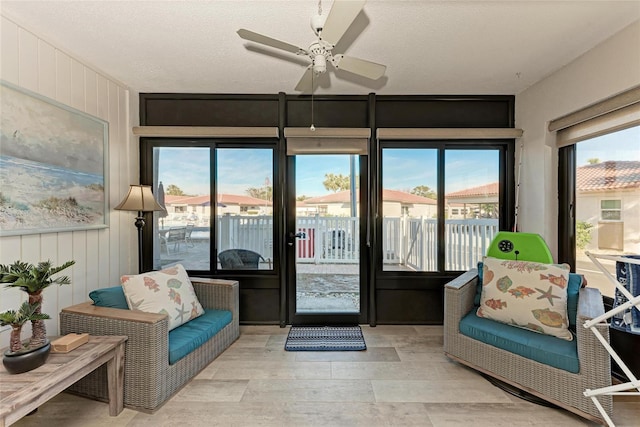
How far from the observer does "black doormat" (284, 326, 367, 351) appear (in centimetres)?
261

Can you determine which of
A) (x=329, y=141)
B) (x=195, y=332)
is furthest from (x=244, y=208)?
(x=195, y=332)

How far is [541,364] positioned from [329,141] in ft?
8.00

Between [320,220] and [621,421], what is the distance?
8.61 feet

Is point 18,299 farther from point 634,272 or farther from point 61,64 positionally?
point 634,272

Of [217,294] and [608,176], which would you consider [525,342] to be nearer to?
[608,176]

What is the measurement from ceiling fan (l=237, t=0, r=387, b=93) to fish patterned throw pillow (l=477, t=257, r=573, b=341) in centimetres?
179

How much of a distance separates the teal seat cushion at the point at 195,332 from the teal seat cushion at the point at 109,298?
1.37ft

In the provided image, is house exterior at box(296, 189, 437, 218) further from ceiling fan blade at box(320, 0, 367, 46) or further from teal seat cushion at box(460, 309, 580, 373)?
ceiling fan blade at box(320, 0, 367, 46)

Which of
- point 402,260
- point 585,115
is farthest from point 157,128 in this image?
point 585,115

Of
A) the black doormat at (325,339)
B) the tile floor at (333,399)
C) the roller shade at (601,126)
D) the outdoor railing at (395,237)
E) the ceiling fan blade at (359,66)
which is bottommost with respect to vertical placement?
the tile floor at (333,399)

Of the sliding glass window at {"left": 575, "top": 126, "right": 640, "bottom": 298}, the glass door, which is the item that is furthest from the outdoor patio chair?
the sliding glass window at {"left": 575, "top": 126, "right": 640, "bottom": 298}

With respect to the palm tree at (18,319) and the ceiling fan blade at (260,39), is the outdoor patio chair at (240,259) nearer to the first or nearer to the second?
the palm tree at (18,319)

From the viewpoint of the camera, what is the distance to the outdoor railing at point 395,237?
321 centimetres

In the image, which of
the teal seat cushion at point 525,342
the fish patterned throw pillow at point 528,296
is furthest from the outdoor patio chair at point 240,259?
the fish patterned throw pillow at point 528,296
